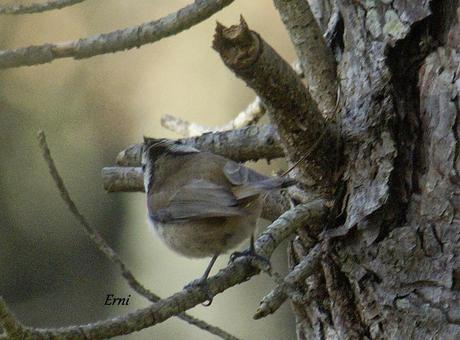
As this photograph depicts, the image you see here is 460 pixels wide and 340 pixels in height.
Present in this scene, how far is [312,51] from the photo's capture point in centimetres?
278

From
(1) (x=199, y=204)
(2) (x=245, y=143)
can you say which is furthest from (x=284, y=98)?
(1) (x=199, y=204)

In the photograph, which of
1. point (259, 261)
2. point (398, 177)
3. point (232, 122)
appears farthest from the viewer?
point (232, 122)

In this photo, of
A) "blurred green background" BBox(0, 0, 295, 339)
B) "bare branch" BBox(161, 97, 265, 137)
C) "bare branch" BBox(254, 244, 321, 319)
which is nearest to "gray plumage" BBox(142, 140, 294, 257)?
"bare branch" BBox(254, 244, 321, 319)

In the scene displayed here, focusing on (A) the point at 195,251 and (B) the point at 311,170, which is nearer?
(B) the point at 311,170

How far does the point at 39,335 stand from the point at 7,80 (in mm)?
4154

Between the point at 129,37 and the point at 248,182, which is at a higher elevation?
the point at 129,37

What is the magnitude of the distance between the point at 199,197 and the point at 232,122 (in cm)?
83

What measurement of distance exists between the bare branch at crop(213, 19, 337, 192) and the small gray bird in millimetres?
142

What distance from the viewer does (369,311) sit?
264 cm

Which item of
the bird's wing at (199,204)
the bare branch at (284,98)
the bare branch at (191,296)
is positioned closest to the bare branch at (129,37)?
the bare branch at (284,98)

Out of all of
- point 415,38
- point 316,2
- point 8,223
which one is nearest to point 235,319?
point 8,223

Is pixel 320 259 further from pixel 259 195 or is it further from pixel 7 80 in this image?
pixel 7 80

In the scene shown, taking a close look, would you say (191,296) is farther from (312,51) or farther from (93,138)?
(93,138)

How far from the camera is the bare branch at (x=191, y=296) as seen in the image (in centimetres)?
199
